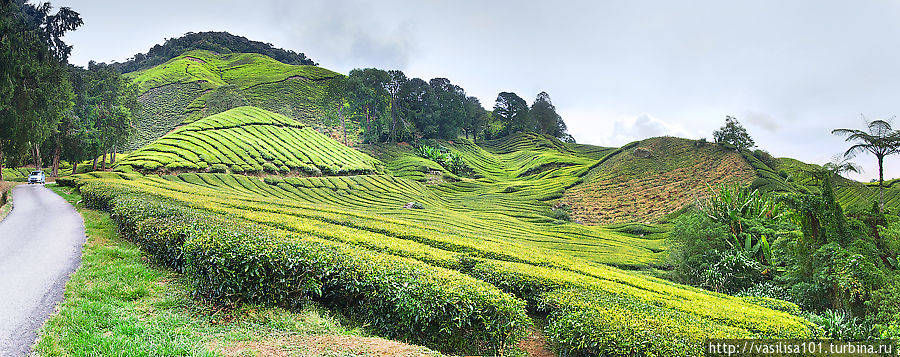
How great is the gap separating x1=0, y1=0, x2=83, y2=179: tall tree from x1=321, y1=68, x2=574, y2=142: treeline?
4471 centimetres

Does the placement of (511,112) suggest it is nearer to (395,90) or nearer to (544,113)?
(544,113)

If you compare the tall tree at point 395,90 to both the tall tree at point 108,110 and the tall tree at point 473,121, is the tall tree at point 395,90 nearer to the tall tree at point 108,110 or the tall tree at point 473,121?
the tall tree at point 473,121

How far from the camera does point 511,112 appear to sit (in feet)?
360

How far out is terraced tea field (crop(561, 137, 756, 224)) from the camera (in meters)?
38.2

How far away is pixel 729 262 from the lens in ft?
47.6

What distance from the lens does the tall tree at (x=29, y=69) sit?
19828mm

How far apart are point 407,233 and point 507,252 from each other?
12.2ft

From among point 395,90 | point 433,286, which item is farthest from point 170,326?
point 395,90

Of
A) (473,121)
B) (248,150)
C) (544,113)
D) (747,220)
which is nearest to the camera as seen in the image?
(747,220)

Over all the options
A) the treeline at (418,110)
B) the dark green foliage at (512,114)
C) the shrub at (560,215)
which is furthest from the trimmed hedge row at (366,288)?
the dark green foliage at (512,114)

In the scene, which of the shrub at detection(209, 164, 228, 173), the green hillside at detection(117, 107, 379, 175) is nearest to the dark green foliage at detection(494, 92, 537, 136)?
the green hillside at detection(117, 107, 379, 175)

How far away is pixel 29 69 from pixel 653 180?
169 feet

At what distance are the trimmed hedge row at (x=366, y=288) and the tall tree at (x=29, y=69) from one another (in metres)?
21.7

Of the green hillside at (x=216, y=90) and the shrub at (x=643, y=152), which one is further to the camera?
the green hillside at (x=216, y=90)
